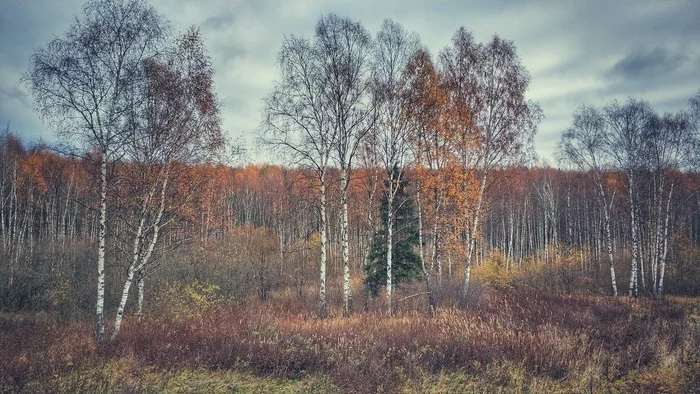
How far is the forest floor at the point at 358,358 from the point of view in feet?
23.6

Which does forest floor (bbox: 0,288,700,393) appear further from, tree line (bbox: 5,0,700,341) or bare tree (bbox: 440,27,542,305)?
bare tree (bbox: 440,27,542,305)

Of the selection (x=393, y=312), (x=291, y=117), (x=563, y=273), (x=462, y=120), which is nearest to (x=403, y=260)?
(x=393, y=312)

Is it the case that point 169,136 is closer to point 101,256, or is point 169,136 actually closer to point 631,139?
point 101,256

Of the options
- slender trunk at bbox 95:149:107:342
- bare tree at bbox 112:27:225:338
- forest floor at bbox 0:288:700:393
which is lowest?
forest floor at bbox 0:288:700:393

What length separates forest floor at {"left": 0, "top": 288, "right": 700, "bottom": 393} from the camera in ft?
23.6

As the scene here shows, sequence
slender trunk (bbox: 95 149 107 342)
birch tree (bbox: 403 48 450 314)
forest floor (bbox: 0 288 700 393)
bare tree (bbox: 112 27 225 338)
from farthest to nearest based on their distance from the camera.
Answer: birch tree (bbox: 403 48 450 314) < bare tree (bbox: 112 27 225 338) < slender trunk (bbox: 95 149 107 342) < forest floor (bbox: 0 288 700 393)

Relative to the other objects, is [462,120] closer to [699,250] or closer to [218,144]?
[218,144]

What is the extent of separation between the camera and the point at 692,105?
21.5 m

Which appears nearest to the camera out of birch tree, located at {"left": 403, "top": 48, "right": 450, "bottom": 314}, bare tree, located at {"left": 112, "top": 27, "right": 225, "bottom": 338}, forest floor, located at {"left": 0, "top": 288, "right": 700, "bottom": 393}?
forest floor, located at {"left": 0, "top": 288, "right": 700, "bottom": 393}

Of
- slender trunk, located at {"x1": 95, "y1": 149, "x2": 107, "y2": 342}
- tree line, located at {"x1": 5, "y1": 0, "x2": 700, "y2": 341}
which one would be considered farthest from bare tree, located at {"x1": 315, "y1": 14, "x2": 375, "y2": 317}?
slender trunk, located at {"x1": 95, "y1": 149, "x2": 107, "y2": 342}

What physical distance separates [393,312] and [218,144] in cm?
986

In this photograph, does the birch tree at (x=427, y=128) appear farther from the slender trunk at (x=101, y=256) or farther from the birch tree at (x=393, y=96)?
the slender trunk at (x=101, y=256)

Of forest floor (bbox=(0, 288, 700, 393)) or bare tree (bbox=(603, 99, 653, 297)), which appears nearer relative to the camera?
forest floor (bbox=(0, 288, 700, 393))

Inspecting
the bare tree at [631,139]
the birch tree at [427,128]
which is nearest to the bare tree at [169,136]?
the birch tree at [427,128]
